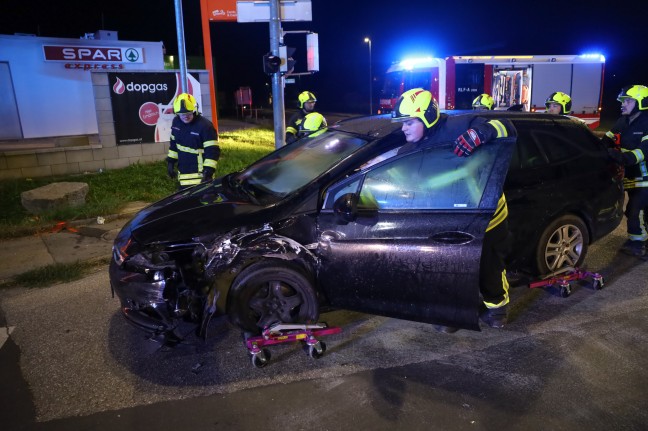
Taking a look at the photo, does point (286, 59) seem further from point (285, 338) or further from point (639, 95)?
point (285, 338)

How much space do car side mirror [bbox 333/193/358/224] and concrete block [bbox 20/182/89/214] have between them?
5773mm

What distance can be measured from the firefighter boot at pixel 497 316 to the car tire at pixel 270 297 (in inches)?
51.7

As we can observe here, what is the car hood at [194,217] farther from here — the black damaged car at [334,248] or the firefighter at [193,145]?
the firefighter at [193,145]

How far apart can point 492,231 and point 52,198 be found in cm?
656

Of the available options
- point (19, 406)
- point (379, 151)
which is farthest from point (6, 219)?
point (379, 151)

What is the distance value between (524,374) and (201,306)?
7.33 feet

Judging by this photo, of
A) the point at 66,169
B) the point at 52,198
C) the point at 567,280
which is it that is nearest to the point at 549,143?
the point at 567,280

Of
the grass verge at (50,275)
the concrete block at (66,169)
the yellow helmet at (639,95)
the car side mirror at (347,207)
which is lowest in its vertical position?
the grass verge at (50,275)

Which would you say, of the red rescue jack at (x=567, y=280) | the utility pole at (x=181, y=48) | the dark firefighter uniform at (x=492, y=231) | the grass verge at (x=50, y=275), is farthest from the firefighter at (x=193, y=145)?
the utility pole at (x=181, y=48)

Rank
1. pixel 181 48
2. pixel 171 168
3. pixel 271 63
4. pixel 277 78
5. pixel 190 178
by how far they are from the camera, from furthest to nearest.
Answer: pixel 181 48 → pixel 277 78 → pixel 271 63 → pixel 171 168 → pixel 190 178

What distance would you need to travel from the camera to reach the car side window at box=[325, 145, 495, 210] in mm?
3541

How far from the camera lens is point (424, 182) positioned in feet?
11.9

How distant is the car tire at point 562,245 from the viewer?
461 centimetres

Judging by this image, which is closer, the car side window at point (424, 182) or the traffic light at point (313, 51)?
the car side window at point (424, 182)
